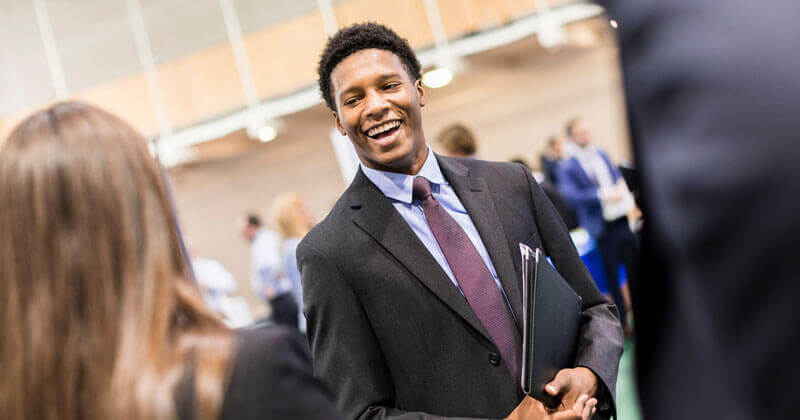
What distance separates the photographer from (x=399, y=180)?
181cm

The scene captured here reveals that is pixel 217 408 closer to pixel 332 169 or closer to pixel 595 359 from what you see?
pixel 595 359

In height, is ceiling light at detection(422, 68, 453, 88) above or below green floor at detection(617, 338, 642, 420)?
above

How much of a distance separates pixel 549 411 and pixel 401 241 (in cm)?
55

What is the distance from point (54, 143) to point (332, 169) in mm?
11172

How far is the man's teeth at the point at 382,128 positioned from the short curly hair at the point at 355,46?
19 centimetres

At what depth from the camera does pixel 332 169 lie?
1220 cm

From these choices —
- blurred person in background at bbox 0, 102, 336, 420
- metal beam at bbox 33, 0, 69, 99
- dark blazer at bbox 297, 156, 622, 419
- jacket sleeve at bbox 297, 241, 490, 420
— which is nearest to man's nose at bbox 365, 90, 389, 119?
dark blazer at bbox 297, 156, 622, 419

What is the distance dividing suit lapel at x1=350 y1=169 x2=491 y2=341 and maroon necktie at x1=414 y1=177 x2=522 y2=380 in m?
0.03

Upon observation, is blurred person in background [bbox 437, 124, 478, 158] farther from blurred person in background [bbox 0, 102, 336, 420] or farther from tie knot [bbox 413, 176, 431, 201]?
blurred person in background [bbox 0, 102, 336, 420]

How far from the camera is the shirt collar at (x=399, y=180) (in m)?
1.81

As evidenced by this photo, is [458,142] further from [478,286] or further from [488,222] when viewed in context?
[478,286]

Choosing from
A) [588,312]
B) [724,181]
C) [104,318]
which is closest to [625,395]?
[588,312]

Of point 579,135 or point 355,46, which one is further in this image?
point 579,135

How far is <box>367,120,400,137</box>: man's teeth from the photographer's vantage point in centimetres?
179
